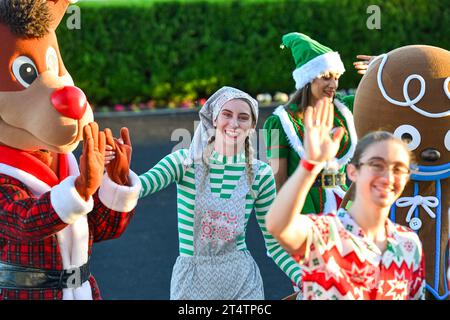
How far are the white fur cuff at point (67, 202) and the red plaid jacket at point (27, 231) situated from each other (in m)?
0.02

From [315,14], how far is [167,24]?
2.53 meters

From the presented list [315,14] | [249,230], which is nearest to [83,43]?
[315,14]

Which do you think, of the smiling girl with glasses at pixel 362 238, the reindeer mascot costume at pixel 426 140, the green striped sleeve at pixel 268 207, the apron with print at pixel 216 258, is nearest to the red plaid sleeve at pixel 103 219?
the apron with print at pixel 216 258

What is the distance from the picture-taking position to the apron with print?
4.59 m

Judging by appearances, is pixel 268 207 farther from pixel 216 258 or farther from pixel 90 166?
pixel 90 166

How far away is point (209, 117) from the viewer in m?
4.80

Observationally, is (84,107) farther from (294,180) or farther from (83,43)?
(83,43)

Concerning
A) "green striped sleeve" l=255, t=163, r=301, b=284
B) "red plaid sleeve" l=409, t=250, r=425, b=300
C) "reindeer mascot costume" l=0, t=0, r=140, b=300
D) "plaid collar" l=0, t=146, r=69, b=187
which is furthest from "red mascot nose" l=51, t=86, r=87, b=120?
"red plaid sleeve" l=409, t=250, r=425, b=300

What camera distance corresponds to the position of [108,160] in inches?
163

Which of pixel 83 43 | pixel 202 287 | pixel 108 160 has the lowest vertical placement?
pixel 202 287

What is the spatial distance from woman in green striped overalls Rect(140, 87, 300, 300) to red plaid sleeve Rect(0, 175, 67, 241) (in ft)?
2.46

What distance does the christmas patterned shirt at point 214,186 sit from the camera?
4637mm

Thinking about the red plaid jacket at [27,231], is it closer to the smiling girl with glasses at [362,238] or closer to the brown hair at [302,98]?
the smiling girl with glasses at [362,238]

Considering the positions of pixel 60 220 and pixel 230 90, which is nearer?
pixel 60 220
